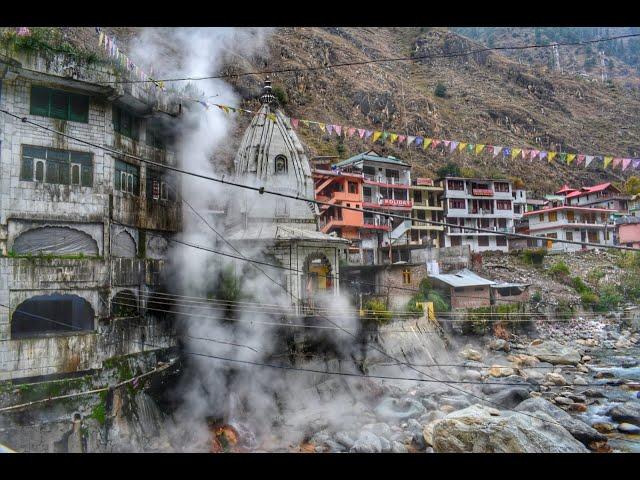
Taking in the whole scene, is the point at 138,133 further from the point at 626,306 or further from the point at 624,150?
the point at 624,150

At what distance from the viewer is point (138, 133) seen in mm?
12773

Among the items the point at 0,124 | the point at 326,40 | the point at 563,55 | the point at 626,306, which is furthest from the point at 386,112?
the point at 563,55

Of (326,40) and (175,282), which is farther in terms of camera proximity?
(326,40)

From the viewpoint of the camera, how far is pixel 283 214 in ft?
50.6

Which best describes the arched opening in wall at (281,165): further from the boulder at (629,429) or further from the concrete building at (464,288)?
the boulder at (629,429)

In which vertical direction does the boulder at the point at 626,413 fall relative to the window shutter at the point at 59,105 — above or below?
below

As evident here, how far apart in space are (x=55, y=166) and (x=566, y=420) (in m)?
15.0

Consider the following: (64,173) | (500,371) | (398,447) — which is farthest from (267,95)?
(500,371)

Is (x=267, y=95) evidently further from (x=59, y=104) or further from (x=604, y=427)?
(x=604, y=427)

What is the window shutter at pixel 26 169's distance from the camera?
1030cm

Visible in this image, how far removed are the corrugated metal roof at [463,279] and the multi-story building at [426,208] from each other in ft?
20.0

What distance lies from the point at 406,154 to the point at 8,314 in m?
32.8

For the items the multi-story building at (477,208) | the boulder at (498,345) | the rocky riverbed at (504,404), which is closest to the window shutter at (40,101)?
the rocky riverbed at (504,404)

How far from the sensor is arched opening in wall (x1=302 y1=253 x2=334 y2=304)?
14.4 meters
